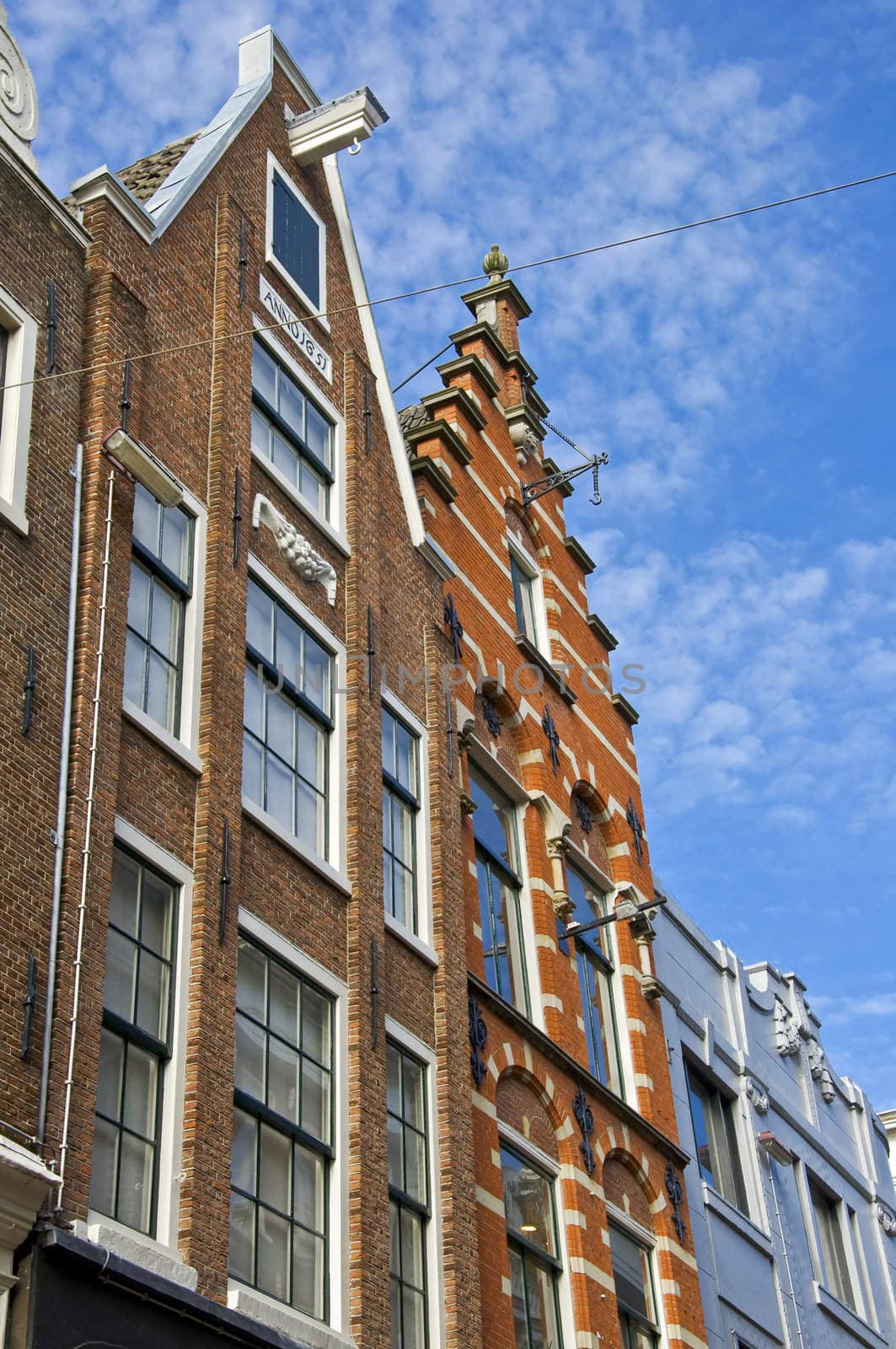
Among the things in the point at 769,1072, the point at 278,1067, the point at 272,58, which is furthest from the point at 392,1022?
the point at 769,1072

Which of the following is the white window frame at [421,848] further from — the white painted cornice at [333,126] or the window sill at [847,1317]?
the window sill at [847,1317]

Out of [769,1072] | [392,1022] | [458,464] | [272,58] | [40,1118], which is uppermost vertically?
[272,58]

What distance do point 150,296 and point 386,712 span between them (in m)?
4.66

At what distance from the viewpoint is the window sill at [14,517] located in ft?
41.6

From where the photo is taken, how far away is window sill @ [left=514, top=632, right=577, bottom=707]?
22.7 meters

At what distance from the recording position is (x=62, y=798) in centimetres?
1224

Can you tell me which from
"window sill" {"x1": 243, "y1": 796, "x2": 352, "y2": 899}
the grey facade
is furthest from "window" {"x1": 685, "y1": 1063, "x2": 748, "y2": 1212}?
"window sill" {"x1": 243, "y1": 796, "x2": 352, "y2": 899}

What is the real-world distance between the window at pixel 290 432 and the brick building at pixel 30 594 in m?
2.83

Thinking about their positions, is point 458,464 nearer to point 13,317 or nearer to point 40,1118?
point 13,317

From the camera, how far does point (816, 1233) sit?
27375mm

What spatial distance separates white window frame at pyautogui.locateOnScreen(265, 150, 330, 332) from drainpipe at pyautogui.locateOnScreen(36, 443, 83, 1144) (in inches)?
204

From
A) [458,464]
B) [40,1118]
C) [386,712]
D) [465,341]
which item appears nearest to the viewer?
[40,1118]

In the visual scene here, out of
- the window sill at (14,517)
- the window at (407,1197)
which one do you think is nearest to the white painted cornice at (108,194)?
the window sill at (14,517)

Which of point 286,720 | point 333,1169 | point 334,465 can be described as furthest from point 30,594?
point 334,465
